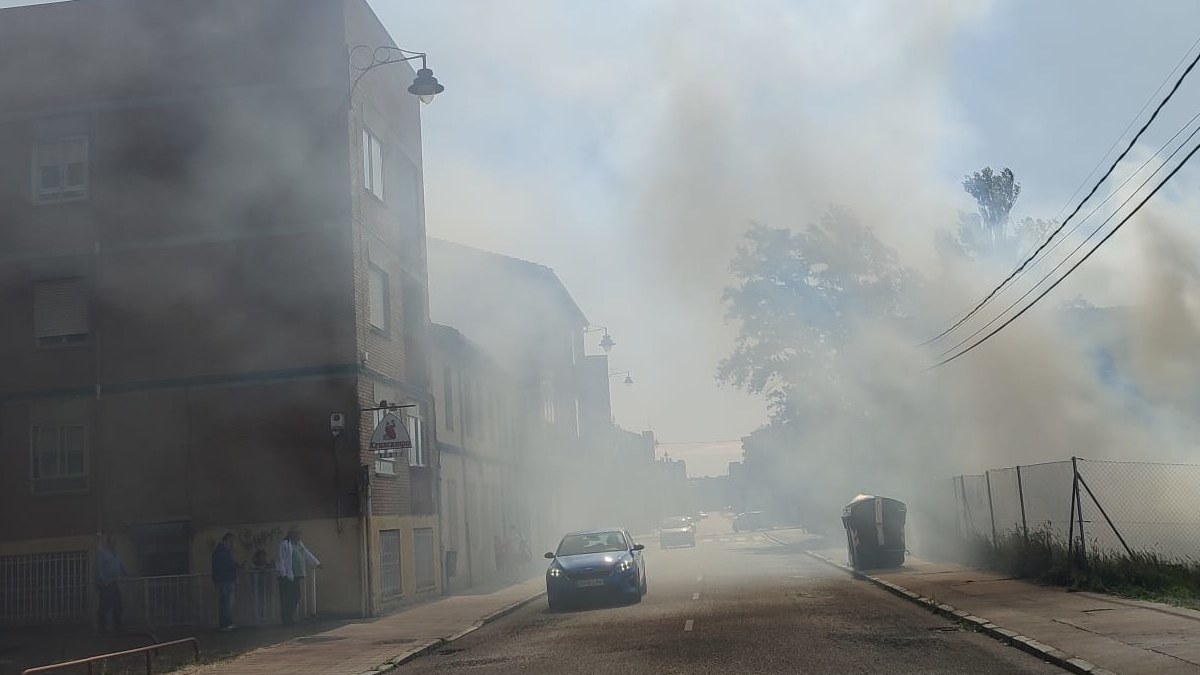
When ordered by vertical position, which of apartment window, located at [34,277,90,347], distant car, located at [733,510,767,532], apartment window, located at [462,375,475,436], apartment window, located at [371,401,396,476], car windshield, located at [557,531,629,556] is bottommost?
distant car, located at [733,510,767,532]

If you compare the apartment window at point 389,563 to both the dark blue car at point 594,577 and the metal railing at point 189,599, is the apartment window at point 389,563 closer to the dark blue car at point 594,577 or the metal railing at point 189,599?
the metal railing at point 189,599

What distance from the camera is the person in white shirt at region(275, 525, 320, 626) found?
1770 cm

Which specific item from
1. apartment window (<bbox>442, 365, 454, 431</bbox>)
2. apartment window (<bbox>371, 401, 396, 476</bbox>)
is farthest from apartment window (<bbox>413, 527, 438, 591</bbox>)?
apartment window (<bbox>442, 365, 454, 431</bbox>)

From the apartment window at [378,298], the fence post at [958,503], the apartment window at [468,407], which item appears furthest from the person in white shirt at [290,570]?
the fence post at [958,503]

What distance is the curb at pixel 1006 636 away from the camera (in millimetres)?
9102

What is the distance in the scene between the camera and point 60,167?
2058cm

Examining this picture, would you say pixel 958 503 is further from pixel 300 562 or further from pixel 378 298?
pixel 300 562

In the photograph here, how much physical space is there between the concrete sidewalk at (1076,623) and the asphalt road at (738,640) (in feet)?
0.98

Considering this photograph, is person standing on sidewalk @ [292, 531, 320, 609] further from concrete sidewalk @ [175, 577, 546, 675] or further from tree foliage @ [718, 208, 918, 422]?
tree foliage @ [718, 208, 918, 422]

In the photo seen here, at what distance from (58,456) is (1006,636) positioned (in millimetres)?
15784

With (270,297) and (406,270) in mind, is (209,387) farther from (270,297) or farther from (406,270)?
(406,270)

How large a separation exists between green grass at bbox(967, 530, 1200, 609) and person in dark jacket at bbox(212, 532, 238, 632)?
12010mm

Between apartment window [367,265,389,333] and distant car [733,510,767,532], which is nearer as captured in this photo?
apartment window [367,265,389,333]

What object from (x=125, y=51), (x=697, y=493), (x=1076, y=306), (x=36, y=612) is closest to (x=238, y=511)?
(x=36, y=612)
